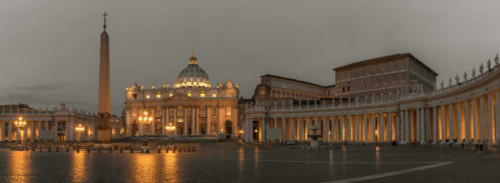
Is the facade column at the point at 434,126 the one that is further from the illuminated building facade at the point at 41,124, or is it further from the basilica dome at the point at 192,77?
the basilica dome at the point at 192,77

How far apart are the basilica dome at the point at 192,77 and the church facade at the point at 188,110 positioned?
42.4 ft

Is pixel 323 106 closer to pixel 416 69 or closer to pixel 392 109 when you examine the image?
pixel 392 109

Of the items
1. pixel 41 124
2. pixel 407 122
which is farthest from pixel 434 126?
pixel 41 124

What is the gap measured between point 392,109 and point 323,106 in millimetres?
20388

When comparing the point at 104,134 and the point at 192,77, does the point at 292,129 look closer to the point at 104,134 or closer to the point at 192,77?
the point at 104,134

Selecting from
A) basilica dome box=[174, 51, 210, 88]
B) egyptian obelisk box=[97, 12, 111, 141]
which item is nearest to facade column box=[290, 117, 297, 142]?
egyptian obelisk box=[97, 12, 111, 141]

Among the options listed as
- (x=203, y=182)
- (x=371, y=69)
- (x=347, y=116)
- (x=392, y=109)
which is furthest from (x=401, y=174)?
(x=371, y=69)

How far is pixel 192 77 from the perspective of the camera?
571 feet

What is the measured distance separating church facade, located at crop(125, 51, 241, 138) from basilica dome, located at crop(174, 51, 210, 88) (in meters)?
12.9

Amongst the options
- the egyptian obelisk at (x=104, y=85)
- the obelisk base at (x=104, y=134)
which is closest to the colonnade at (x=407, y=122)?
the obelisk base at (x=104, y=134)

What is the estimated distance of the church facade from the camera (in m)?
153

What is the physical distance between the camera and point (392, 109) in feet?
253

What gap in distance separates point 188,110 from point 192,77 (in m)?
23.0

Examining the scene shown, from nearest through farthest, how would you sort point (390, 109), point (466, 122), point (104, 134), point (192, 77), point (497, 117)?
point (497, 117) < point (466, 122) < point (104, 134) < point (390, 109) < point (192, 77)
